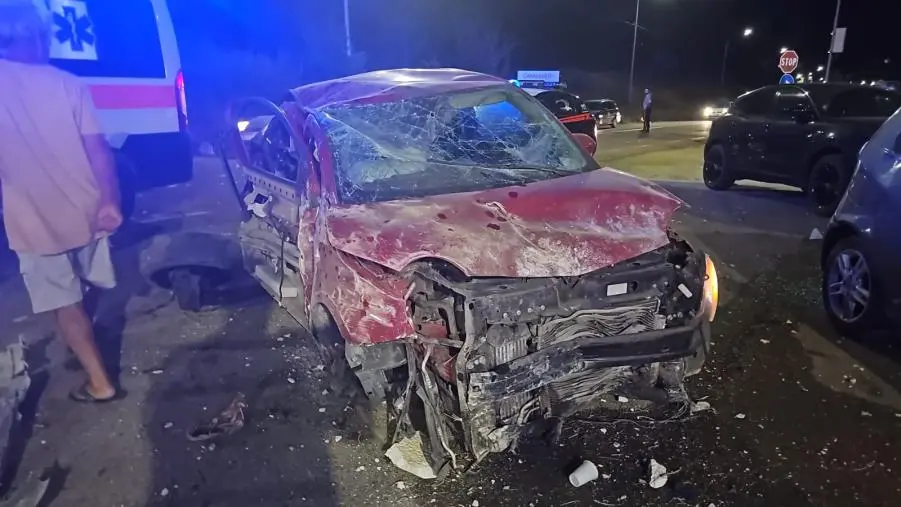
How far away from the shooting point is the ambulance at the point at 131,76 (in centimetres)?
531

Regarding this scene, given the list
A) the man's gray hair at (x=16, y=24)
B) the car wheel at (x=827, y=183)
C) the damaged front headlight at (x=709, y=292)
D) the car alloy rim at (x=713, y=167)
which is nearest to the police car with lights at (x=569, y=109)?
the car alloy rim at (x=713, y=167)

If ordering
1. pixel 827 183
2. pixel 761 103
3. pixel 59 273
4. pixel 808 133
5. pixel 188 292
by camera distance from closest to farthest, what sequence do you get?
1. pixel 59 273
2. pixel 188 292
3. pixel 827 183
4. pixel 808 133
5. pixel 761 103

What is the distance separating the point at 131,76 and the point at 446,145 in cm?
384

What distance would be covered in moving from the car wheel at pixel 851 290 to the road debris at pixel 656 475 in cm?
198

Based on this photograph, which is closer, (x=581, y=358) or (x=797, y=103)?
(x=581, y=358)

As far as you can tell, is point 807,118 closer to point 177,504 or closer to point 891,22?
point 177,504

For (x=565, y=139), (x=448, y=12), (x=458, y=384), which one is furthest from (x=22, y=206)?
(x=448, y=12)

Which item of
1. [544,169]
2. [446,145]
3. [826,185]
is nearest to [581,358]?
[544,169]

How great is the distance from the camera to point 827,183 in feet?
24.7

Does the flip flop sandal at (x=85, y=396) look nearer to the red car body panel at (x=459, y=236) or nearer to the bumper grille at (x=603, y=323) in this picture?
the red car body panel at (x=459, y=236)

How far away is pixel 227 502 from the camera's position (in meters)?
2.79

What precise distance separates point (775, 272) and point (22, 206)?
5.52 metres

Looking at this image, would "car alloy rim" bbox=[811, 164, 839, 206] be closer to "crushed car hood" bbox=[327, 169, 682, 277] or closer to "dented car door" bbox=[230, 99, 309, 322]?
"crushed car hood" bbox=[327, 169, 682, 277]

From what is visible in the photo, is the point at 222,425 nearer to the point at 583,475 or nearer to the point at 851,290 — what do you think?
the point at 583,475
